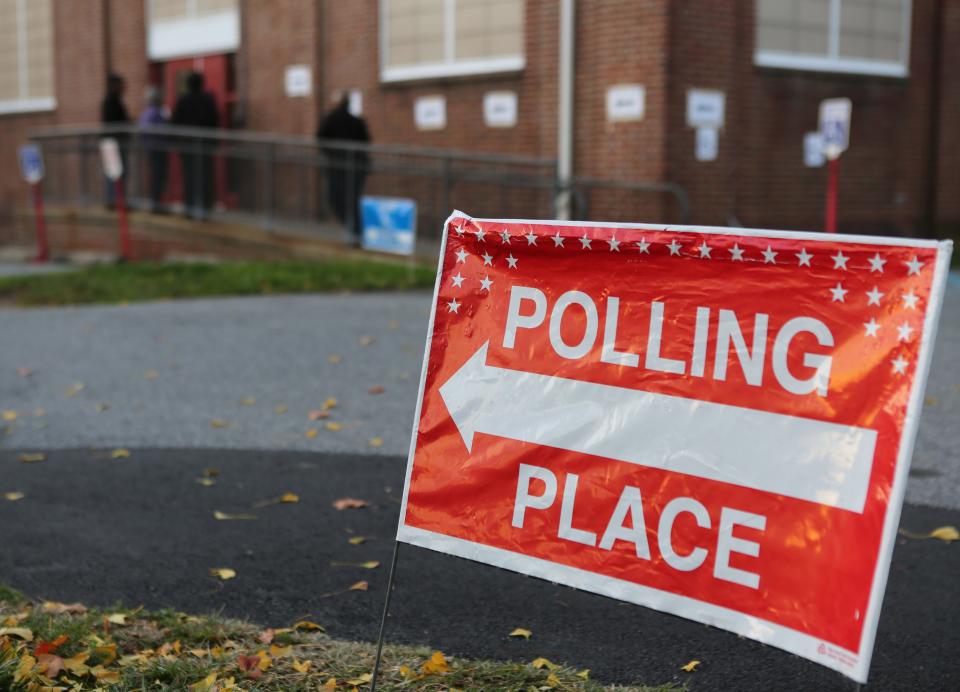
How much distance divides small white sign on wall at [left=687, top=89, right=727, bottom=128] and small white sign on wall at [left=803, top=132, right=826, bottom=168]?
1.72 meters

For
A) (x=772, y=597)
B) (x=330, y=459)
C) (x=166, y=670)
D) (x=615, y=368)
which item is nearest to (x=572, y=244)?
(x=615, y=368)

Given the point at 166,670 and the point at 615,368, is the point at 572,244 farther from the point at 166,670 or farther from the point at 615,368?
the point at 166,670

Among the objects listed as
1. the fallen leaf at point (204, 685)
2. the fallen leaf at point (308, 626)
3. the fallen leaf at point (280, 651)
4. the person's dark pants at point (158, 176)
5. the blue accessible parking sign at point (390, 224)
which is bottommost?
the fallen leaf at point (308, 626)

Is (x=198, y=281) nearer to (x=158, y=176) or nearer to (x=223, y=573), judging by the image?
(x=158, y=176)

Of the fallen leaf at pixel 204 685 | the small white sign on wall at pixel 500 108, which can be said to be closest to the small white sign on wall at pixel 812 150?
the small white sign on wall at pixel 500 108

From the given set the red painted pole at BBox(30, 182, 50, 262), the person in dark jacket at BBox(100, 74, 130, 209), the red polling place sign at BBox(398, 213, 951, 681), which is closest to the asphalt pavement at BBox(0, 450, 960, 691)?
the red polling place sign at BBox(398, 213, 951, 681)

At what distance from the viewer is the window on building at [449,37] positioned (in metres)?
17.3

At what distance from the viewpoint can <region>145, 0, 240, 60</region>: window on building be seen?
70.6ft

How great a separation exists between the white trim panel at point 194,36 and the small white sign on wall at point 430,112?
176 inches

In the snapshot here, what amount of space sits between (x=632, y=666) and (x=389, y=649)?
0.76 meters

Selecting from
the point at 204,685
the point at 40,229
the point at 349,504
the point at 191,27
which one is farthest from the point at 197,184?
the point at 204,685

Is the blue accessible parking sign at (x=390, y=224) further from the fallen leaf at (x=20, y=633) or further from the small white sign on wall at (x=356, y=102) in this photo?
the fallen leaf at (x=20, y=633)

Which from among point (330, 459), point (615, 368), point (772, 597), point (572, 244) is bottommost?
point (330, 459)

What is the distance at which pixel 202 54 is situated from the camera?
874 inches
